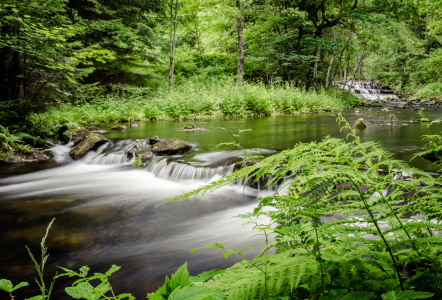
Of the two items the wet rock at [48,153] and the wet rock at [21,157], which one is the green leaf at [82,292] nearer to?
the wet rock at [21,157]

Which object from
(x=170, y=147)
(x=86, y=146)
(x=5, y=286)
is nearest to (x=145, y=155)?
(x=170, y=147)

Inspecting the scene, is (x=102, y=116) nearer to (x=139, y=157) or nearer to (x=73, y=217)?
(x=139, y=157)

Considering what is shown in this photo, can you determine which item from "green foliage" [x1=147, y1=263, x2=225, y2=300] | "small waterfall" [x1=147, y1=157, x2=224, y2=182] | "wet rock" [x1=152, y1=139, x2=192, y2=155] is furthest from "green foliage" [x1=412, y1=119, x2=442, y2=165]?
"wet rock" [x1=152, y1=139, x2=192, y2=155]

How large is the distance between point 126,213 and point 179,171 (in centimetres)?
204

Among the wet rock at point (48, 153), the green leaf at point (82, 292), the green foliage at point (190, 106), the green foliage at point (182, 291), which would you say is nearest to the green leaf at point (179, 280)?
the green foliage at point (182, 291)

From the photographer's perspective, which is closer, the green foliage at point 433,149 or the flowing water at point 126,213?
the green foliage at point 433,149

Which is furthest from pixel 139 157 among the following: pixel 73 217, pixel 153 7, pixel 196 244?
pixel 153 7

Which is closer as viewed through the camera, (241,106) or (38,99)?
(38,99)

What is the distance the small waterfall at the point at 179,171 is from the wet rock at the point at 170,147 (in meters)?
0.44

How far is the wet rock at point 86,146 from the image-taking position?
357 inches

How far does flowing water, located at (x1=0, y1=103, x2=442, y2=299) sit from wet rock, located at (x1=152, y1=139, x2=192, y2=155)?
1.36ft

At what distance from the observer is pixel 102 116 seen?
15359 millimetres

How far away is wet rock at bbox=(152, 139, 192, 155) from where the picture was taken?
8015 millimetres

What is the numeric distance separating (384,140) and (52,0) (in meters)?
11.0
